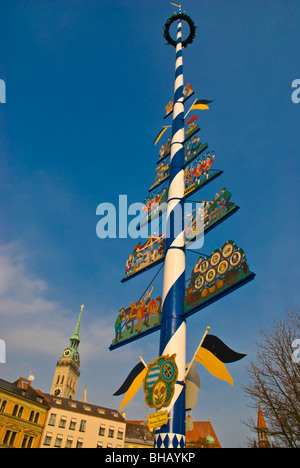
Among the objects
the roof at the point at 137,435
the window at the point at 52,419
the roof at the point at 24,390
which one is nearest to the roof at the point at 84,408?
the window at the point at 52,419

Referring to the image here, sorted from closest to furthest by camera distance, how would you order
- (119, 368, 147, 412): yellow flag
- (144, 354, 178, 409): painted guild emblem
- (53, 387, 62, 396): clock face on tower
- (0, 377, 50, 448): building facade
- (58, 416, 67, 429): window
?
(144, 354, 178, 409): painted guild emblem < (119, 368, 147, 412): yellow flag < (0, 377, 50, 448): building facade < (58, 416, 67, 429): window < (53, 387, 62, 396): clock face on tower

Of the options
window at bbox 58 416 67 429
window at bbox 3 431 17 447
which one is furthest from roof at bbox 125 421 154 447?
window at bbox 3 431 17 447

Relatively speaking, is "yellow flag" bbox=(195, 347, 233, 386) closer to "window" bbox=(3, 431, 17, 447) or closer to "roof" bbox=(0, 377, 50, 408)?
"roof" bbox=(0, 377, 50, 408)

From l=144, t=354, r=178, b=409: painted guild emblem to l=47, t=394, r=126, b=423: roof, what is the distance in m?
40.4

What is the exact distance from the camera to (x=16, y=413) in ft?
114

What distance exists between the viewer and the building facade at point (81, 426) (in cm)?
3928

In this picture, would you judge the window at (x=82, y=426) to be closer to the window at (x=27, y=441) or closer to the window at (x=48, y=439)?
the window at (x=48, y=439)

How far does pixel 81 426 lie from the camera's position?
1660 inches

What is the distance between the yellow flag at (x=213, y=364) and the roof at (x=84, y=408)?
40.6 metres

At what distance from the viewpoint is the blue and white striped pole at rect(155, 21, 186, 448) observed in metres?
5.71

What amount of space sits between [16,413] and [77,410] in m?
10.5
